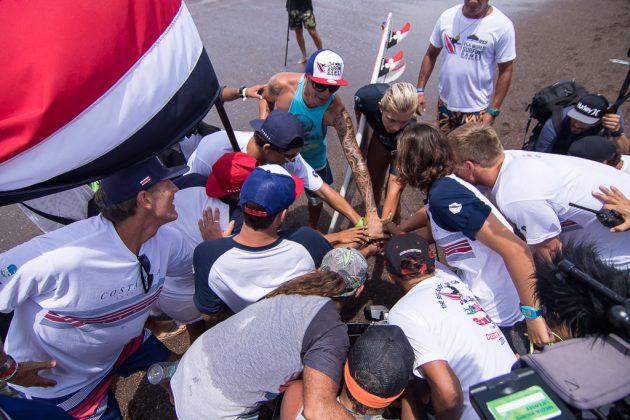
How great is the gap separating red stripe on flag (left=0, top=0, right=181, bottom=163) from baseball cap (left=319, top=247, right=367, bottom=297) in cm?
132

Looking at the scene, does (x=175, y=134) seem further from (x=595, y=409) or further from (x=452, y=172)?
(x=595, y=409)

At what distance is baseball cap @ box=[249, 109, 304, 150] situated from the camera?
256cm

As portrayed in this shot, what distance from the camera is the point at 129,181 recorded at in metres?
1.87

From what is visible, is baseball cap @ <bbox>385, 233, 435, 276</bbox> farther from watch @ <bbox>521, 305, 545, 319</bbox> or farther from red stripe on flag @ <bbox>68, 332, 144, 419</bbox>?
red stripe on flag @ <bbox>68, 332, 144, 419</bbox>

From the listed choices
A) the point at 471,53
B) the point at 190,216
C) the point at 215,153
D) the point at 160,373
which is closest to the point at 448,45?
the point at 471,53

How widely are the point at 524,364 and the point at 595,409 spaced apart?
183 millimetres

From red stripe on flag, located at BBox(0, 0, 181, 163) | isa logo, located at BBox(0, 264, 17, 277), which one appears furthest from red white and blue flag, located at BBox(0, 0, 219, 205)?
isa logo, located at BBox(0, 264, 17, 277)

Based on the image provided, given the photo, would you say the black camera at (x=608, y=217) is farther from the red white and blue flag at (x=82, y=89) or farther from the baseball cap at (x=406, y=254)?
the red white and blue flag at (x=82, y=89)

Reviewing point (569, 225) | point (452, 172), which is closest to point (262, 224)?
point (452, 172)

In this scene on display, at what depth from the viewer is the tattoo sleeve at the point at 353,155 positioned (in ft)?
10.8

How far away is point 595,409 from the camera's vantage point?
0.97 meters

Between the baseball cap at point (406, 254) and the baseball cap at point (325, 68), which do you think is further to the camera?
the baseball cap at point (325, 68)

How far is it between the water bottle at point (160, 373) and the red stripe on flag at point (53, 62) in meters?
1.44

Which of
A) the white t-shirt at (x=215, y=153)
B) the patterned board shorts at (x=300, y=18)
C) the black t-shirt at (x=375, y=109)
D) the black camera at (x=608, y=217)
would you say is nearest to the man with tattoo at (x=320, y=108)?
the black t-shirt at (x=375, y=109)
